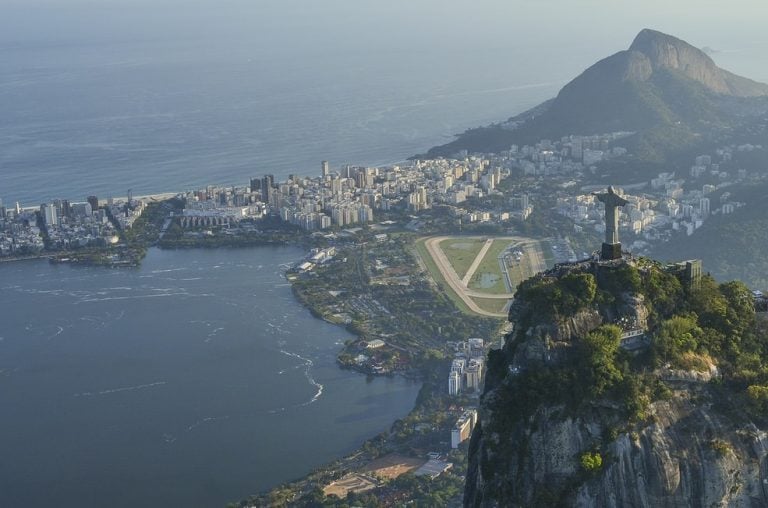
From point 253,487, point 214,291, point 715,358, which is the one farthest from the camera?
point 214,291

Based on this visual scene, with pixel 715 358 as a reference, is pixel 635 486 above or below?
below

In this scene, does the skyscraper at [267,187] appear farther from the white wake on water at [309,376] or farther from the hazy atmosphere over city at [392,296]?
the white wake on water at [309,376]

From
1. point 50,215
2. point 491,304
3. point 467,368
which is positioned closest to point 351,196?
point 50,215

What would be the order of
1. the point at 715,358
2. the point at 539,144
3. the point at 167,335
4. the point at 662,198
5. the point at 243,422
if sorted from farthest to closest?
the point at 539,144 → the point at 662,198 → the point at 167,335 → the point at 243,422 → the point at 715,358

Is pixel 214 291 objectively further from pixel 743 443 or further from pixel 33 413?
pixel 743 443

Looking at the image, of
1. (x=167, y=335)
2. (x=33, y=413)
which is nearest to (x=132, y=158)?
(x=167, y=335)

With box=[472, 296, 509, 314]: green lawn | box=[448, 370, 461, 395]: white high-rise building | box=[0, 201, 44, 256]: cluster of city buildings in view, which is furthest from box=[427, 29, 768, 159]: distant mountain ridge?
box=[448, 370, 461, 395]: white high-rise building

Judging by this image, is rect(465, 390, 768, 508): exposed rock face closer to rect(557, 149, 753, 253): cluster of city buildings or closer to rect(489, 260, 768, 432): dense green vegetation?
rect(489, 260, 768, 432): dense green vegetation
